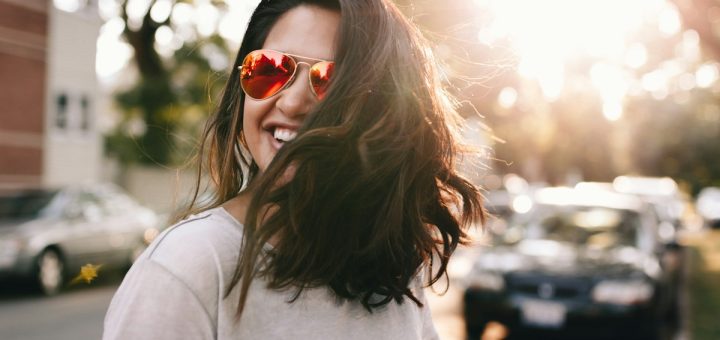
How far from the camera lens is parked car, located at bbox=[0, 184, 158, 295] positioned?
10.7 m

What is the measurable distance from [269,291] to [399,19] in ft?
2.28

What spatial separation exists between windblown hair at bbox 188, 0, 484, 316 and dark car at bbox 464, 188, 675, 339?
5705 mm

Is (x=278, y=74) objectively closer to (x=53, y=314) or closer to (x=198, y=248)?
(x=198, y=248)

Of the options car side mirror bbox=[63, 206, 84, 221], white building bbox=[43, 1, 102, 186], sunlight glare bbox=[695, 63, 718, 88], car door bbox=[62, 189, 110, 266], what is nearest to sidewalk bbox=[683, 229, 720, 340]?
sunlight glare bbox=[695, 63, 718, 88]

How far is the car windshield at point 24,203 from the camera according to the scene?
11.5m

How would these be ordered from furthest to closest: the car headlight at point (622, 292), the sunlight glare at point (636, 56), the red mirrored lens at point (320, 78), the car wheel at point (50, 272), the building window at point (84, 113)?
1. the building window at point (84, 113)
2. the sunlight glare at point (636, 56)
3. the car wheel at point (50, 272)
4. the car headlight at point (622, 292)
5. the red mirrored lens at point (320, 78)

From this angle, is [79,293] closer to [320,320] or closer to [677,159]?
[320,320]

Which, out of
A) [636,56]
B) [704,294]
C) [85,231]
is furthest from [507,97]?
[704,294]

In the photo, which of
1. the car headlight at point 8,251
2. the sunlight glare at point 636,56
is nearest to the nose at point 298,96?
the car headlight at point 8,251

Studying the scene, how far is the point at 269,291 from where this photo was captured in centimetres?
140

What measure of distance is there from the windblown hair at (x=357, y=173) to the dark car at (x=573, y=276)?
18.7 ft

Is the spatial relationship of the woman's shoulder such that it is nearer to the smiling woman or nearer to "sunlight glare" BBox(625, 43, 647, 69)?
the smiling woman

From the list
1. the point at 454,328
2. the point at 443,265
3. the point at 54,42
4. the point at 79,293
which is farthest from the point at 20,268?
the point at 54,42

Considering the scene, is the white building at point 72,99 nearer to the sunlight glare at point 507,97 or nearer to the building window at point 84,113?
the building window at point 84,113
